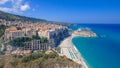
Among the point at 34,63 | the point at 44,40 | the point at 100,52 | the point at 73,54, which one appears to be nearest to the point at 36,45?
the point at 44,40

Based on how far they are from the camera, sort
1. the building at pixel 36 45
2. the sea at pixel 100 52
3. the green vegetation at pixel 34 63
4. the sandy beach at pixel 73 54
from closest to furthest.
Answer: the green vegetation at pixel 34 63 < the sandy beach at pixel 73 54 < the sea at pixel 100 52 < the building at pixel 36 45

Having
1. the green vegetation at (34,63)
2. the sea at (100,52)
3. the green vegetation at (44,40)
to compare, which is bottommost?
the sea at (100,52)

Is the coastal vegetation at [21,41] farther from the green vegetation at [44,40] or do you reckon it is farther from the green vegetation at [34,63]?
the green vegetation at [34,63]

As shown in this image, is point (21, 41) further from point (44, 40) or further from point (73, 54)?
point (73, 54)

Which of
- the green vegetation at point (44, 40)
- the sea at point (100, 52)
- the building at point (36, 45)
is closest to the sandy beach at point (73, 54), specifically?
the sea at point (100, 52)

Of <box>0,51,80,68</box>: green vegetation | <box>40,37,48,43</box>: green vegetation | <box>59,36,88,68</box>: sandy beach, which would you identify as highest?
<box>0,51,80,68</box>: green vegetation

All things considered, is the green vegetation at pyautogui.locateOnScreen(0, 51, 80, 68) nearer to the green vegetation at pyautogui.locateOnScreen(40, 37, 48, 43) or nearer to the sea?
the sea

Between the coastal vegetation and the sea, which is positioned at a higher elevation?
the coastal vegetation

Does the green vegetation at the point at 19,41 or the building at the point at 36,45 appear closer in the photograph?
the green vegetation at the point at 19,41

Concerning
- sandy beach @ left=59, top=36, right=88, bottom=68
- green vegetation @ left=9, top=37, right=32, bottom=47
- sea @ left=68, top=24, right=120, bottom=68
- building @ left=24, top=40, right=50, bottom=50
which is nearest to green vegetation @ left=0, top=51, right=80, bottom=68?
sandy beach @ left=59, top=36, right=88, bottom=68

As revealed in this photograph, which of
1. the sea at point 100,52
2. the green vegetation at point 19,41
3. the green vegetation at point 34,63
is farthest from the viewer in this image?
the green vegetation at point 19,41

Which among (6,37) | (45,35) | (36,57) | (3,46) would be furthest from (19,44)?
(36,57)
